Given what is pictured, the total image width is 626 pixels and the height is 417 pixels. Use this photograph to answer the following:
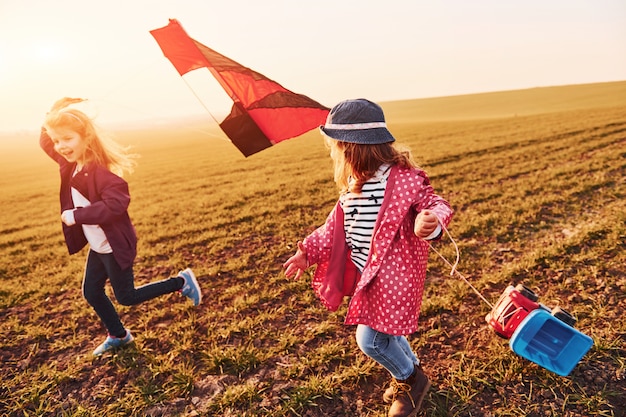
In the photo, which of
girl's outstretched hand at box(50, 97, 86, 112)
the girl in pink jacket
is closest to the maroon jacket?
girl's outstretched hand at box(50, 97, 86, 112)

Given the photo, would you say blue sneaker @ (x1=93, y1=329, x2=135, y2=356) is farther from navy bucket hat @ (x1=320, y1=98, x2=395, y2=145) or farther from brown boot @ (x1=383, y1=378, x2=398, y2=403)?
navy bucket hat @ (x1=320, y1=98, x2=395, y2=145)

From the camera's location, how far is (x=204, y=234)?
727cm

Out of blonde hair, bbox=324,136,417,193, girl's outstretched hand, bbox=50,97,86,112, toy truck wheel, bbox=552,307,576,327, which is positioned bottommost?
toy truck wheel, bbox=552,307,576,327

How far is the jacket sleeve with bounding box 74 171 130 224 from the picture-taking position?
313 cm

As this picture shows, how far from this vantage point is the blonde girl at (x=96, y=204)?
3234 mm

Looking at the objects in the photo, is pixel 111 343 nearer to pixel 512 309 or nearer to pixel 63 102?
pixel 63 102

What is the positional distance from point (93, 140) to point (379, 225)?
8.75 ft

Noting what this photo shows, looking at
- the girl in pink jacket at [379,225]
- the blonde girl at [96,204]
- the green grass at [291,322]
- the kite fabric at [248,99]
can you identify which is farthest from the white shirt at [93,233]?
the girl in pink jacket at [379,225]

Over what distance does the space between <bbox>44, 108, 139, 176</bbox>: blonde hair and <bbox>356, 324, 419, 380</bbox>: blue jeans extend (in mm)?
2399

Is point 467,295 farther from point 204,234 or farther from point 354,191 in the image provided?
point 204,234

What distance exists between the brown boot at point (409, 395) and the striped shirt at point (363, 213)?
2.95 feet

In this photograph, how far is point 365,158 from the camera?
245 cm

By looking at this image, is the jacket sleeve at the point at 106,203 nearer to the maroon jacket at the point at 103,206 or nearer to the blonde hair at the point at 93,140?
the maroon jacket at the point at 103,206

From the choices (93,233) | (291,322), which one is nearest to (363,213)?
(291,322)
